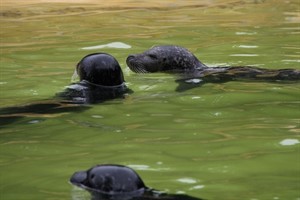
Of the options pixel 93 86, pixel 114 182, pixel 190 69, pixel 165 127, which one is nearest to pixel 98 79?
pixel 93 86

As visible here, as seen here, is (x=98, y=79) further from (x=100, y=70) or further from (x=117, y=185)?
(x=117, y=185)

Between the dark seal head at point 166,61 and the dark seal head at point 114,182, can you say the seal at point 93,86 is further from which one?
the dark seal head at point 114,182

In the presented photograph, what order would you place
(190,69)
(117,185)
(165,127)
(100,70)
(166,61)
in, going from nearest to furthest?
(117,185) < (165,127) < (100,70) < (190,69) < (166,61)

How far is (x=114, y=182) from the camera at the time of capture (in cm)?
409

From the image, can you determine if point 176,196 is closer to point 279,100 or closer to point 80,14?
point 279,100

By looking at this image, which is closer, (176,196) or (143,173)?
(176,196)

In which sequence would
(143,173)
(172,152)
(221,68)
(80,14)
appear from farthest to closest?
(80,14) → (221,68) → (172,152) → (143,173)

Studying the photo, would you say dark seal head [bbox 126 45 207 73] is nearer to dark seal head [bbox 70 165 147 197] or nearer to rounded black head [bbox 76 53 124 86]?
rounded black head [bbox 76 53 124 86]

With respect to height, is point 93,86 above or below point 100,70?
below

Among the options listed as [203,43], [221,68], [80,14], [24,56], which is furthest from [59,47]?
[80,14]

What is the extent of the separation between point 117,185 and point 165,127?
6.23 feet

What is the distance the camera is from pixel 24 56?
1041cm

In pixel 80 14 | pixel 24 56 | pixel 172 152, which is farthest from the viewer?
pixel 80 14

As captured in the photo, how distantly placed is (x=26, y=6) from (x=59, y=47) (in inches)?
251
